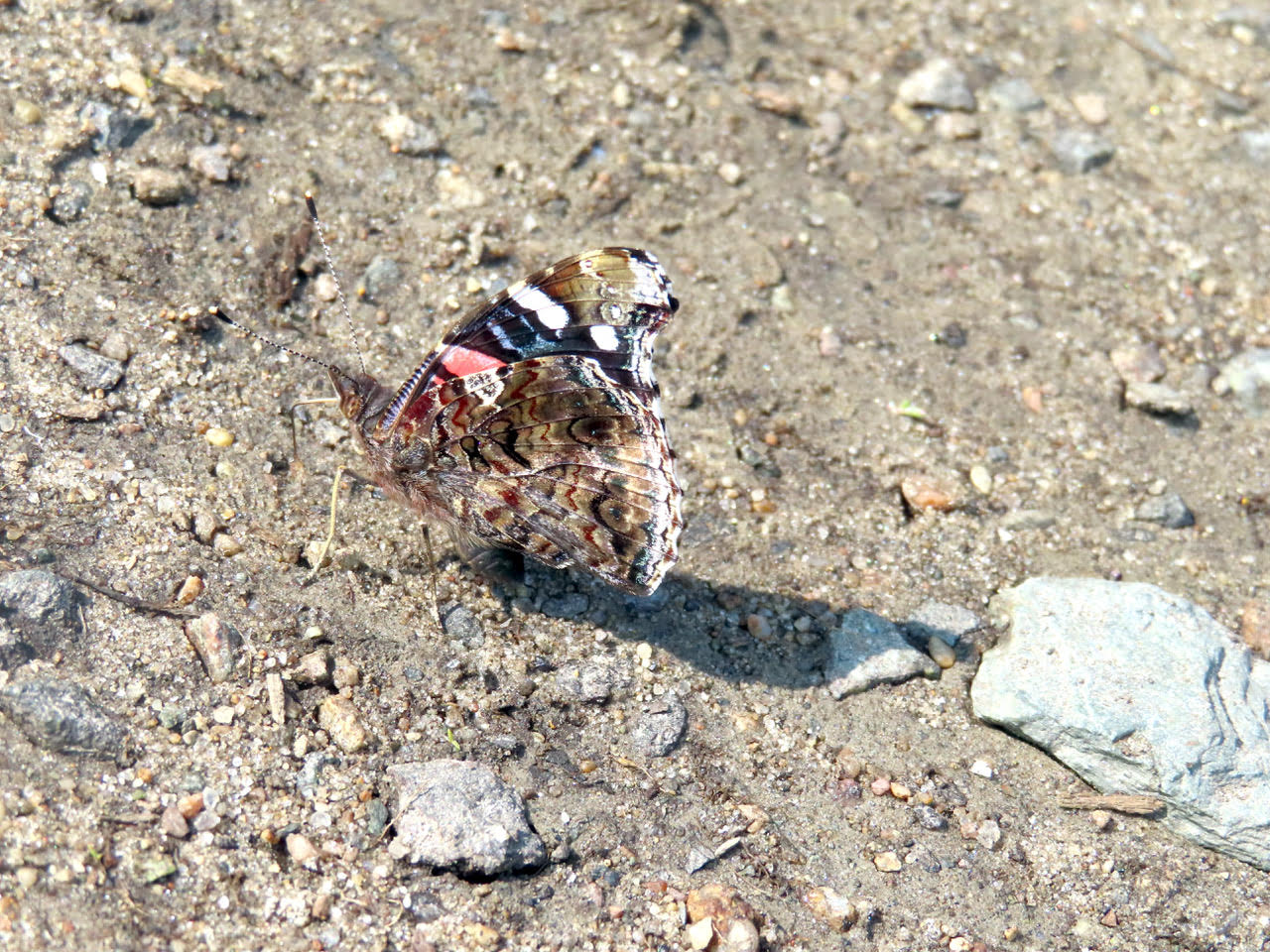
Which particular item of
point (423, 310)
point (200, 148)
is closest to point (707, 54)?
point (423, 310)

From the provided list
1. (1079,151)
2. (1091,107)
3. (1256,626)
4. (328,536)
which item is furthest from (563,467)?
(1091,107)

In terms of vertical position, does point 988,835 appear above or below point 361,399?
below

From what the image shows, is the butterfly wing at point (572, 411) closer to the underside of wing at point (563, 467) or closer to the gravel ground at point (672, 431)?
the underside of wing at point (563, 467)

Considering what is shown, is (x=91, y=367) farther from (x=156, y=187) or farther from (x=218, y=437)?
(x=156, y=187)

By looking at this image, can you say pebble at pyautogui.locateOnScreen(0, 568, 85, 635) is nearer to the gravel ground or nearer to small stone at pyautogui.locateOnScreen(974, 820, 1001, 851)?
the gravel ground

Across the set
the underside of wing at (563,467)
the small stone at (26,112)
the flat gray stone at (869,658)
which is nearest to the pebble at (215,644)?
the underside of wing at (563,467)
